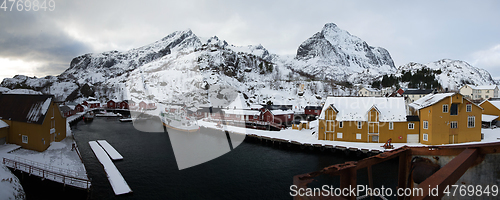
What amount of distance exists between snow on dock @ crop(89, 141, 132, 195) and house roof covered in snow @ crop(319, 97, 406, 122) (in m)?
21.6

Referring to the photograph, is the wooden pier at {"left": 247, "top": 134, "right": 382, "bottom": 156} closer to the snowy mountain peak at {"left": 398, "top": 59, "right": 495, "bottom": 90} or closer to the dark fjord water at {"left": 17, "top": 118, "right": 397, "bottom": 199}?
the dark fjord water at {"left": 17, "top": 118, "right": 397, "bottom": 199}

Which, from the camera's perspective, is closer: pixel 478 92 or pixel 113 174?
pixel 113 174

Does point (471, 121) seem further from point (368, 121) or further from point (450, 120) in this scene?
point (368, 121)

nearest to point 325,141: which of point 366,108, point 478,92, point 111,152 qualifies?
point 366,108

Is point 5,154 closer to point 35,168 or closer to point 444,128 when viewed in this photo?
point 35,168

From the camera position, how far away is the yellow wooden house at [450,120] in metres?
24.0

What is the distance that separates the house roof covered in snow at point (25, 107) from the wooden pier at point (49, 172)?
4.26 m

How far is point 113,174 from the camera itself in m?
19.0

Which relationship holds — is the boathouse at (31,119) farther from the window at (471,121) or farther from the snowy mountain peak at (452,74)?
the snowy mountain peak at (452,74)

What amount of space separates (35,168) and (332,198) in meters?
21.6

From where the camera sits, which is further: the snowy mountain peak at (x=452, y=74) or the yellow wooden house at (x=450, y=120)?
the snowy mountain peak at (x=452, y=74)

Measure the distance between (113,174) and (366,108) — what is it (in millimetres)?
27187

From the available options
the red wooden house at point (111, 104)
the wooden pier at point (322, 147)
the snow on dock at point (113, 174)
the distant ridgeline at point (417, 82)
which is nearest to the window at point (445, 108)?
the wooden pier at point (322, 147)

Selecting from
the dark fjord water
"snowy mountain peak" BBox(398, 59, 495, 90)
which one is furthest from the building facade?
the dark fjord water
